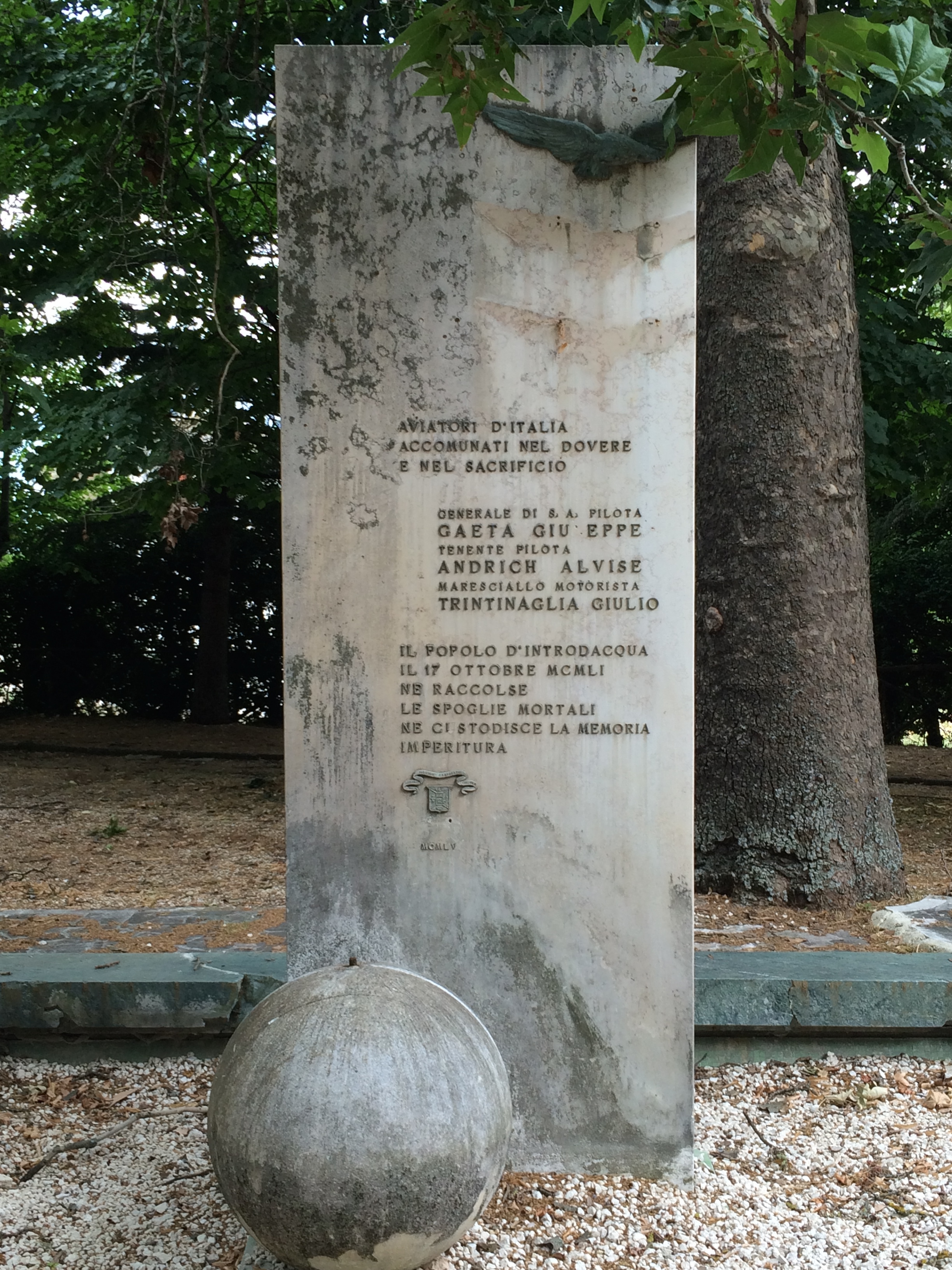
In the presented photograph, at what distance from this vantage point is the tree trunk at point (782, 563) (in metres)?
5.72

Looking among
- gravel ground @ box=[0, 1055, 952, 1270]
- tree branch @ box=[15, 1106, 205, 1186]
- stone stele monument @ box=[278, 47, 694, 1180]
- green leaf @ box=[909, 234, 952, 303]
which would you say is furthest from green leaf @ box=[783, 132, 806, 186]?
tree branch @ box=[15, 1106, 205, 1186]

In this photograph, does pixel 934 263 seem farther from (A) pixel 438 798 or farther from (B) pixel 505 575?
(A) pixel 438 798

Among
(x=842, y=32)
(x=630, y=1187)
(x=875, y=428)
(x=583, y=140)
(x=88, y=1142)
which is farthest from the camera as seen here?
(x=875, y=428)

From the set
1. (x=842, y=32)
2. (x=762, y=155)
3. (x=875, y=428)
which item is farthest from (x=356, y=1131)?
(x=875, y=428)

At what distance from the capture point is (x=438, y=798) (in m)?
3.49

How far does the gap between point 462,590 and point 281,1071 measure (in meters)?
1.49

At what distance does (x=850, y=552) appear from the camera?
19.7 feet

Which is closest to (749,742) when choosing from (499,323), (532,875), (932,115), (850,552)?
(850,552)

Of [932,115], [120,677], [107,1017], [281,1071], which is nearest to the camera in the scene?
[281,1071]

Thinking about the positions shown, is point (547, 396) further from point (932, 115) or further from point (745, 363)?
point (932, 115)

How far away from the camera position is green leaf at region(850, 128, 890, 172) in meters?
2.97

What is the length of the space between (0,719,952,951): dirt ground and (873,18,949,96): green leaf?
356cm

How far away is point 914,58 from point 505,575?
1738 millimetres

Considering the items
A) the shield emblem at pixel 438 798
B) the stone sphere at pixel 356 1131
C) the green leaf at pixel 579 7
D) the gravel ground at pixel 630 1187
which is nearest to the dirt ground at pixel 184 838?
the gravel ground at pixel 630 1187
